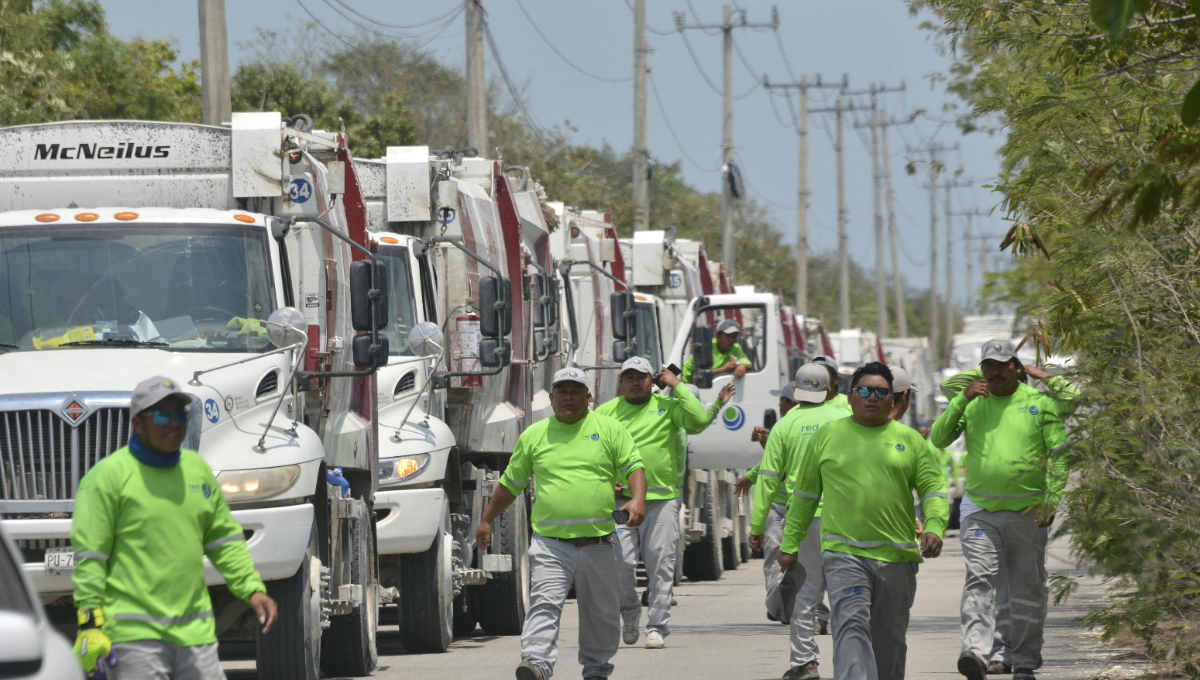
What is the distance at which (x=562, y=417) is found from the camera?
371 inches

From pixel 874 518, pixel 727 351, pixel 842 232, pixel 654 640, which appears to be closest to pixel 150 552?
pixel 874 518

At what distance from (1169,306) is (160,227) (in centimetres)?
518

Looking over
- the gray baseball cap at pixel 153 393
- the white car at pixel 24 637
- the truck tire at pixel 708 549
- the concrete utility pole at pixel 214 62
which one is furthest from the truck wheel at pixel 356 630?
the truck tire at pixel 708 549

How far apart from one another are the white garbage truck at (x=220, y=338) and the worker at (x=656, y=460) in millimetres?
1920

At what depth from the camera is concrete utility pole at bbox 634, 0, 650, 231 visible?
33219 mm

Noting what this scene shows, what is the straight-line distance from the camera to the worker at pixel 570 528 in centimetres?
904

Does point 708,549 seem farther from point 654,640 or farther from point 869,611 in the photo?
point 869,611

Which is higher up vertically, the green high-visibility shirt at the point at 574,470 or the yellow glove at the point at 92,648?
the green high-visibility shirt at the point at 574,470

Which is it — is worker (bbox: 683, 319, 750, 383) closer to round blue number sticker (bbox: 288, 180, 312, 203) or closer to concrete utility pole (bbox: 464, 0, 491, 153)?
concrete utility pole (bbox: 464, 0, 491, 153)

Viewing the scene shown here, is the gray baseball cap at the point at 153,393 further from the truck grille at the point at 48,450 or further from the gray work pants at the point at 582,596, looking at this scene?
the gray work pants at the point at 582,596

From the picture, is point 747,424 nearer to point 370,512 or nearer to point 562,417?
point 370,512

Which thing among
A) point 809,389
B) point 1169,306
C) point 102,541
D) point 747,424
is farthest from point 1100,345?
point 747,424

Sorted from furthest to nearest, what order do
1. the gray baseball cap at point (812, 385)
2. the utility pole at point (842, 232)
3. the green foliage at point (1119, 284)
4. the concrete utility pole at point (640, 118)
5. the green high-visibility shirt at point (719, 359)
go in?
1. the utility pole at point (842, 232)
2. the concrete utility pole at point (640, 118)
3. the green high-visibility shirt at point (719, 359)
4. the gray baseball cap at point (812, 385)
5. the green foliage at point (1119, 284)

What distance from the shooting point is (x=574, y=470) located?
9266 millimetres
